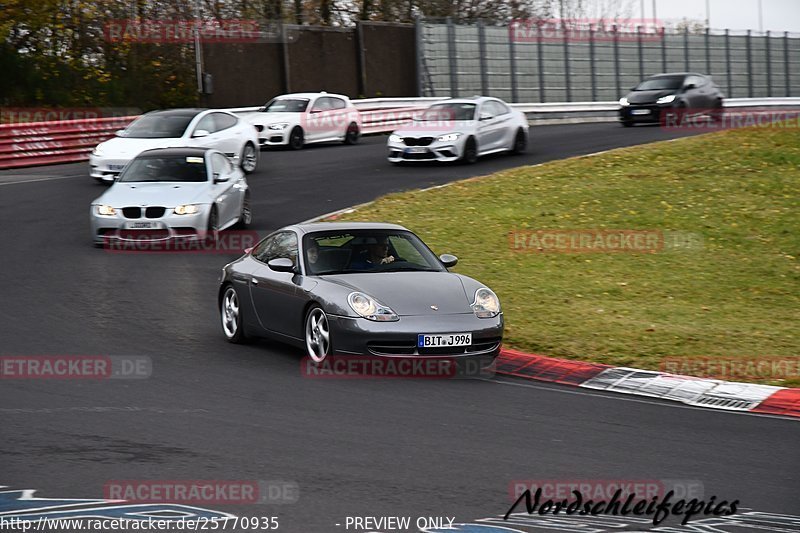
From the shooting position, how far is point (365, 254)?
1134 centimetres

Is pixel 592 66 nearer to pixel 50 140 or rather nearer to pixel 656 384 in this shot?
pixel 50 140

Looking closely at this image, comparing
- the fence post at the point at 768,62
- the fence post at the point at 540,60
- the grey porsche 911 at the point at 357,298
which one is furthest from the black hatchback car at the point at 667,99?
the grey porsche 911 at the point at 357,298

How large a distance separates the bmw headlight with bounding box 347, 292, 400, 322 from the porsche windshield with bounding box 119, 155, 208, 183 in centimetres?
882

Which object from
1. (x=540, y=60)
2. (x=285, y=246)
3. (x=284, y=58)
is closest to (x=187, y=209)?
(x=285, y=246)

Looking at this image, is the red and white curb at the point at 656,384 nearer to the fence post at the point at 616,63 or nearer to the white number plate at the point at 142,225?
the white number plate at the point at 142,225

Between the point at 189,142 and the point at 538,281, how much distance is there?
451 inches

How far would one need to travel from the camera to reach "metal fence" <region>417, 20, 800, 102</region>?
4181 centimetres

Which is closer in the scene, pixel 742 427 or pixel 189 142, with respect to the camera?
pixel 742 427

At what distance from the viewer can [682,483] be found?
6.93 metres

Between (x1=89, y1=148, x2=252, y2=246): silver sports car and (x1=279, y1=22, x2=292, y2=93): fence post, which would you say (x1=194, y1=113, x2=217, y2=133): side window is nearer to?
(x1=89, y1=148, x2=252, y2=246): silver sports car

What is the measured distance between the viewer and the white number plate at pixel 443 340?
10211 millimetres

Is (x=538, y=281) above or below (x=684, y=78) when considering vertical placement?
below

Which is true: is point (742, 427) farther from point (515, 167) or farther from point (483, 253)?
point (515, 167)

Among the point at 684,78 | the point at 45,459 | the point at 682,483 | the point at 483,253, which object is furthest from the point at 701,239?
the point at 684,78
